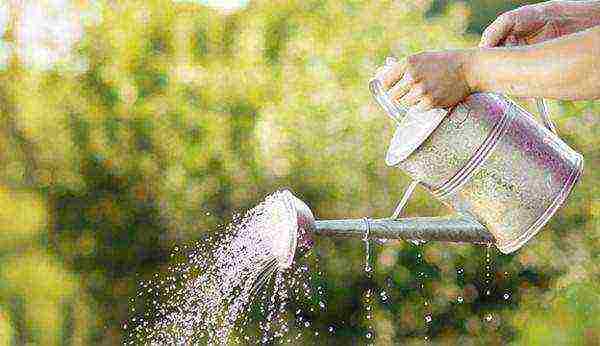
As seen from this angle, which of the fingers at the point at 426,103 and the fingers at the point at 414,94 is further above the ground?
the fingers at the point at 414,94

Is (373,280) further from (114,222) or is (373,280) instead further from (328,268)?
(114,222)

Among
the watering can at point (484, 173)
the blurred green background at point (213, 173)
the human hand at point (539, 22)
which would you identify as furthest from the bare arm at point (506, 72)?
the blurred green background at point (213, 173)

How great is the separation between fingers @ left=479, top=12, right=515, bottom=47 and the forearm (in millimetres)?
271

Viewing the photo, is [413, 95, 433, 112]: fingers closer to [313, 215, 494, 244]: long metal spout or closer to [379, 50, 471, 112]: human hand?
A: [379, 50, 471, 112]: human hand

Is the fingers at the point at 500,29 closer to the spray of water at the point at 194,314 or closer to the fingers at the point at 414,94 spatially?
the fingers at the point at 414,94

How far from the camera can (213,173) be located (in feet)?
17.3

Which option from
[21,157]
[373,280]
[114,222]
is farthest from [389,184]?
[21,157]

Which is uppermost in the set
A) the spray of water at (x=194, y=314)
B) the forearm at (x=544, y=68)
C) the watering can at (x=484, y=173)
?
the forearm at (x=544, y=68)

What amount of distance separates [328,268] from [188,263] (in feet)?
2.16

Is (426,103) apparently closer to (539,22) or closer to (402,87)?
(402,87)

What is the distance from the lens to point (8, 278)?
514 centimetres

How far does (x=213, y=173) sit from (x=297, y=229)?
400cm

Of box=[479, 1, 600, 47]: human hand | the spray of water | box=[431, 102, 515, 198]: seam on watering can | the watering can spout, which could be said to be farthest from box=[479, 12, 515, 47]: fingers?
the spray of water

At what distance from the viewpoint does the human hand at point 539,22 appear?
136 cm
